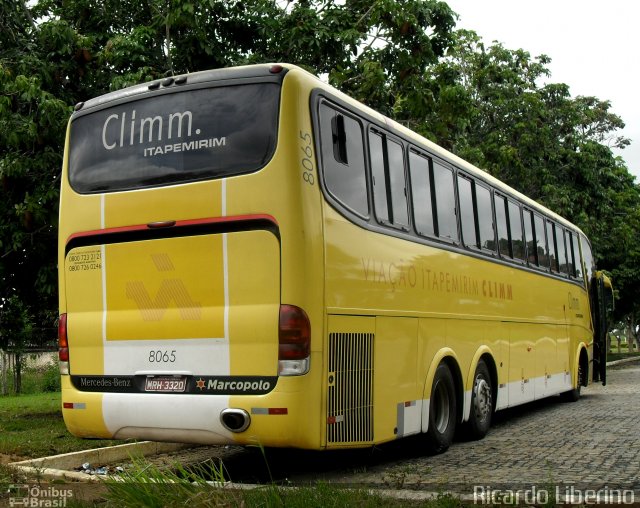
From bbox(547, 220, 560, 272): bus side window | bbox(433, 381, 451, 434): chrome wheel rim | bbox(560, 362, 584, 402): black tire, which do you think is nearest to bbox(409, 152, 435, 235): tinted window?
bbox(433, 381, 451, 434): chrome wheel rim

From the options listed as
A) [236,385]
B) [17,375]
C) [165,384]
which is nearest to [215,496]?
[236,385]

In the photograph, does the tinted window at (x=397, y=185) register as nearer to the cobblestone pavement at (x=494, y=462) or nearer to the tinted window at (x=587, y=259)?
the cobblestone pavement at (x=494, y=462)

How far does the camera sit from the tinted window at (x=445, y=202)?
10.4 metres

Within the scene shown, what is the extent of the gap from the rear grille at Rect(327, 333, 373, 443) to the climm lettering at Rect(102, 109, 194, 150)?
2.33 m

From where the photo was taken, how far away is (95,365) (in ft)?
26.1

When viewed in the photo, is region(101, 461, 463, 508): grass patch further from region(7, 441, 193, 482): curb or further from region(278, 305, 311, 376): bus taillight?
region(7, 441, 193, 482): curb

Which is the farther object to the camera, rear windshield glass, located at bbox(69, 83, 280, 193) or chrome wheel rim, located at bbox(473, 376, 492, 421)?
chrome wheel rim, located at bbox(473, 376, 492, 421)

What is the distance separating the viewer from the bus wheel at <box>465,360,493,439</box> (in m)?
11.0

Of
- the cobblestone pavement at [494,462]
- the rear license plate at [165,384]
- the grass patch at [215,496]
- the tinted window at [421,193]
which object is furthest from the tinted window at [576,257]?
the grass patch at [215,496]

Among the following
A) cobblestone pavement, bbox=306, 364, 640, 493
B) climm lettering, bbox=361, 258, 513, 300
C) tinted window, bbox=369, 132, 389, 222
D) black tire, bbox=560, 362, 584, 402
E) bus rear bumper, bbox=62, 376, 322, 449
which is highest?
tinted window, bbox=369, 132, 389, 222

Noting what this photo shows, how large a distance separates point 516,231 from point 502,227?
0.82 m

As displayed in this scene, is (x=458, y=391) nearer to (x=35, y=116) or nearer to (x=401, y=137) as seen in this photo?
(x=401, y=137)

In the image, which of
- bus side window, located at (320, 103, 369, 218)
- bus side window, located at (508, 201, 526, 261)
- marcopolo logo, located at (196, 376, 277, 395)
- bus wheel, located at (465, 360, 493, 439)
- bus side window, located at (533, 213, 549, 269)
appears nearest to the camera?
marcopolo logo, located at (196, 376, 277, 395)

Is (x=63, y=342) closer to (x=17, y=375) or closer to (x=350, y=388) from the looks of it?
(x=350, y=388)
